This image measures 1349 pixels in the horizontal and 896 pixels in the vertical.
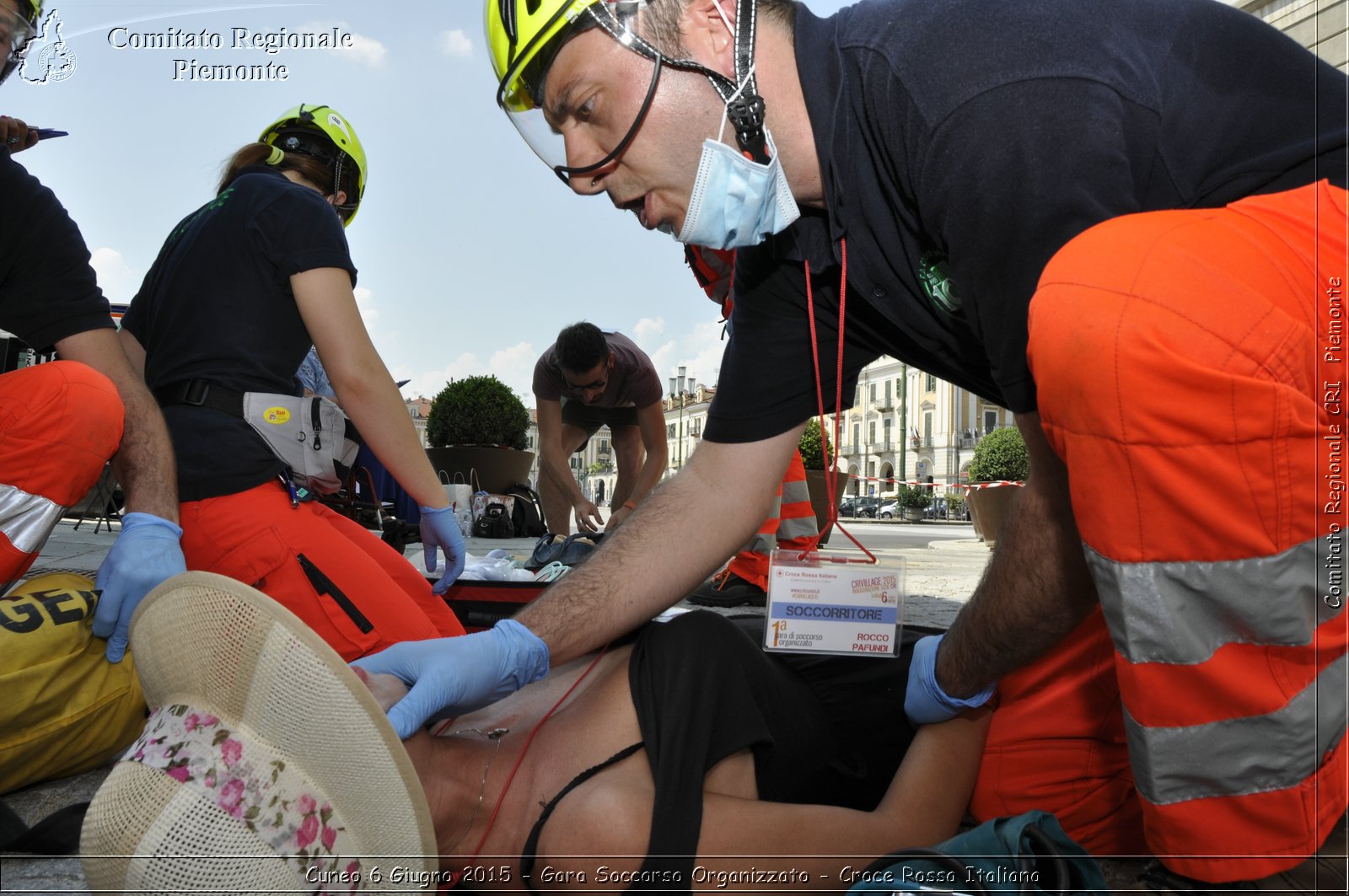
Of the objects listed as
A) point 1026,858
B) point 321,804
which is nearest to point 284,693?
point 321,804

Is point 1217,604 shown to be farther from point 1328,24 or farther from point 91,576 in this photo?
point 1328,24

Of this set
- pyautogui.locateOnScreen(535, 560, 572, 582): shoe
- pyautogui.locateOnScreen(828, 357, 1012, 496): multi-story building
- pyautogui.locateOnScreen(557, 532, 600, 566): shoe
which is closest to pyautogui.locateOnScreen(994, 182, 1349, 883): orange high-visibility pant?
pyautogui.locateOnScreen(535, 560, 572, 582): shoe

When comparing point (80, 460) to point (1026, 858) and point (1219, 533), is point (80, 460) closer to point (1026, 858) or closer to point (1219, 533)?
point (1026, 858)

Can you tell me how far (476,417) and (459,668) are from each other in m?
9.19

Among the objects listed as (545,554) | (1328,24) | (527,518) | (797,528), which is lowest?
(527,518)

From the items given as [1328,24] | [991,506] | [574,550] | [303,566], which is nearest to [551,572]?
[574,550]

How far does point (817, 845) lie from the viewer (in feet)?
4.54

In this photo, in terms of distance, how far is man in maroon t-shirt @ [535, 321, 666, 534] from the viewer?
5.75m

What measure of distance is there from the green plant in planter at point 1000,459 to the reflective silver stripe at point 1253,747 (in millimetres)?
30563

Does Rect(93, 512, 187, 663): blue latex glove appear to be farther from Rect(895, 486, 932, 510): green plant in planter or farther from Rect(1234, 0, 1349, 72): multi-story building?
Rect(895, 486, 932, 510): green plant in planter

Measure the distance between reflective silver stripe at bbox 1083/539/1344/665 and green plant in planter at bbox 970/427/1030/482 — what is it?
100 feet

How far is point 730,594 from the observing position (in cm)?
454

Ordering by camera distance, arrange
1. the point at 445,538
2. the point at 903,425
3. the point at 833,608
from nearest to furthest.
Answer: the point at 833,608 → the point at 445,538 → the point at 903,425

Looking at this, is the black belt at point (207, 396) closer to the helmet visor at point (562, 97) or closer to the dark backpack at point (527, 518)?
the helmet visor at point (562, 97)
